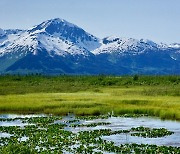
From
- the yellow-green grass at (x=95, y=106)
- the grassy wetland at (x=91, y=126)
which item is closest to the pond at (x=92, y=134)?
the grassy wetland at (x=91, y=126)

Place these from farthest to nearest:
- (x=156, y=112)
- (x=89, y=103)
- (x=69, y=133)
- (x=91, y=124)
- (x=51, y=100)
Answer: (x=51, y=100) → (x=89, y=103) → (x=156, y=112) → (x=91, y=124) → (x=69, y=133)

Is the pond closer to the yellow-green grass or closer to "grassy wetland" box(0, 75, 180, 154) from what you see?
"grassy wetland" box(0, 75, 180, 154)

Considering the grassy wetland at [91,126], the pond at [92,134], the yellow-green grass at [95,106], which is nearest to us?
the grassy wetland at [91,126]

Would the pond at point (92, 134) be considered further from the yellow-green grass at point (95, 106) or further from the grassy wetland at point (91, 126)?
the yellow-green grass at point (95, 106)

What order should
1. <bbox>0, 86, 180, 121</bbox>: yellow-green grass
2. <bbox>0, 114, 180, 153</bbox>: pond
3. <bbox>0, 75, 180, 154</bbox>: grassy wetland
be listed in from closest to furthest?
<bbox>0, 75, 180, 154</bbox>: grassy wetland → <bbox>0, 114, 180, 153</bbox>: pond → <bbox>0, 86, 180, 121</bbox>: yellow-green grass

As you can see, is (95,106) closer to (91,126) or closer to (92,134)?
(91,126)

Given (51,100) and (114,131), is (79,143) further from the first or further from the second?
(51,100)

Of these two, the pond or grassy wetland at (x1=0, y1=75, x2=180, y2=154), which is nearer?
grassy wetland at (x1=0, y1=75, x2=180, y2=154)

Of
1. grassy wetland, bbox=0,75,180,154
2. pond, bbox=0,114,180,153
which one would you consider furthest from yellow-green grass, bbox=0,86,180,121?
pond, bbox=0,114,180,153

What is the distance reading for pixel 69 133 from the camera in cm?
4269

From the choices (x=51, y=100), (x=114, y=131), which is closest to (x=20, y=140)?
(x=114, y=131)

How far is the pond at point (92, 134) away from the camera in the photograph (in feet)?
119

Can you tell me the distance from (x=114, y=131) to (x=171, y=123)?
9.33m

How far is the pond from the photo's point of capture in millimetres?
36406
